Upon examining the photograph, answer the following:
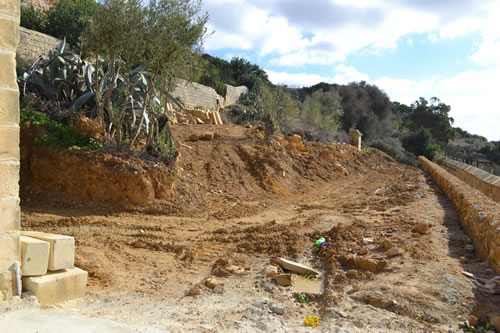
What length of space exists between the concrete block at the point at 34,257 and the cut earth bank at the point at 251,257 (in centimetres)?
30

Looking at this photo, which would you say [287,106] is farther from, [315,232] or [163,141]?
[315,232]

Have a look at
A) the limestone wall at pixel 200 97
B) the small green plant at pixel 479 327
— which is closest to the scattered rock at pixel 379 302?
the small green plant at pixel 479 327

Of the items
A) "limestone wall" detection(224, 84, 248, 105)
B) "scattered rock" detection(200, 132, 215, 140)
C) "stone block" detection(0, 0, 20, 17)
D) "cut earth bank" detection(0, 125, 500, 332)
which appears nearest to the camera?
"stone block" detection(0, 0, 20, 17)

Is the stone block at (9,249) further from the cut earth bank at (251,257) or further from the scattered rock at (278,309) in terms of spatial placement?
the scattered rock at (278,309)

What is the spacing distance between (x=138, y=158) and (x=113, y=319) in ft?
17.0

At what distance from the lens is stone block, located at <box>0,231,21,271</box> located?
11.1 ft

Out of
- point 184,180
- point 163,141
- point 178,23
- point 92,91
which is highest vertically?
point 178,23

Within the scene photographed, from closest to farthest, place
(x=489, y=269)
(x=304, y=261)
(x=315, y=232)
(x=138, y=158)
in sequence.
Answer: (x=489, y=269) → (x=304, y=261) → (x=315, y=232) → (x=138, y=158)

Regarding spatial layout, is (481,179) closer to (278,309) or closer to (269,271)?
(269,271)

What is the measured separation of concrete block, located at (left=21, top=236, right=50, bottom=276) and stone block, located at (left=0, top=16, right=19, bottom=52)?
1738 millimetres

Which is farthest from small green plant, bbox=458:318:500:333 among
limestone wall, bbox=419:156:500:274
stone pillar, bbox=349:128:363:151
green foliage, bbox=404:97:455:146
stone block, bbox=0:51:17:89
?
green foliage, bbox=404:97:455:146

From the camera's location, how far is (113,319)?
3242mm

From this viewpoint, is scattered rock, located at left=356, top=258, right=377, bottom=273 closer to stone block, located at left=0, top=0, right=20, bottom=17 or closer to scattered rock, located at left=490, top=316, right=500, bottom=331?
scattered rock, located at left=490, top=316, right=500, bottom=331

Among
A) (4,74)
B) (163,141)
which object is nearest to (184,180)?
(163,141)
